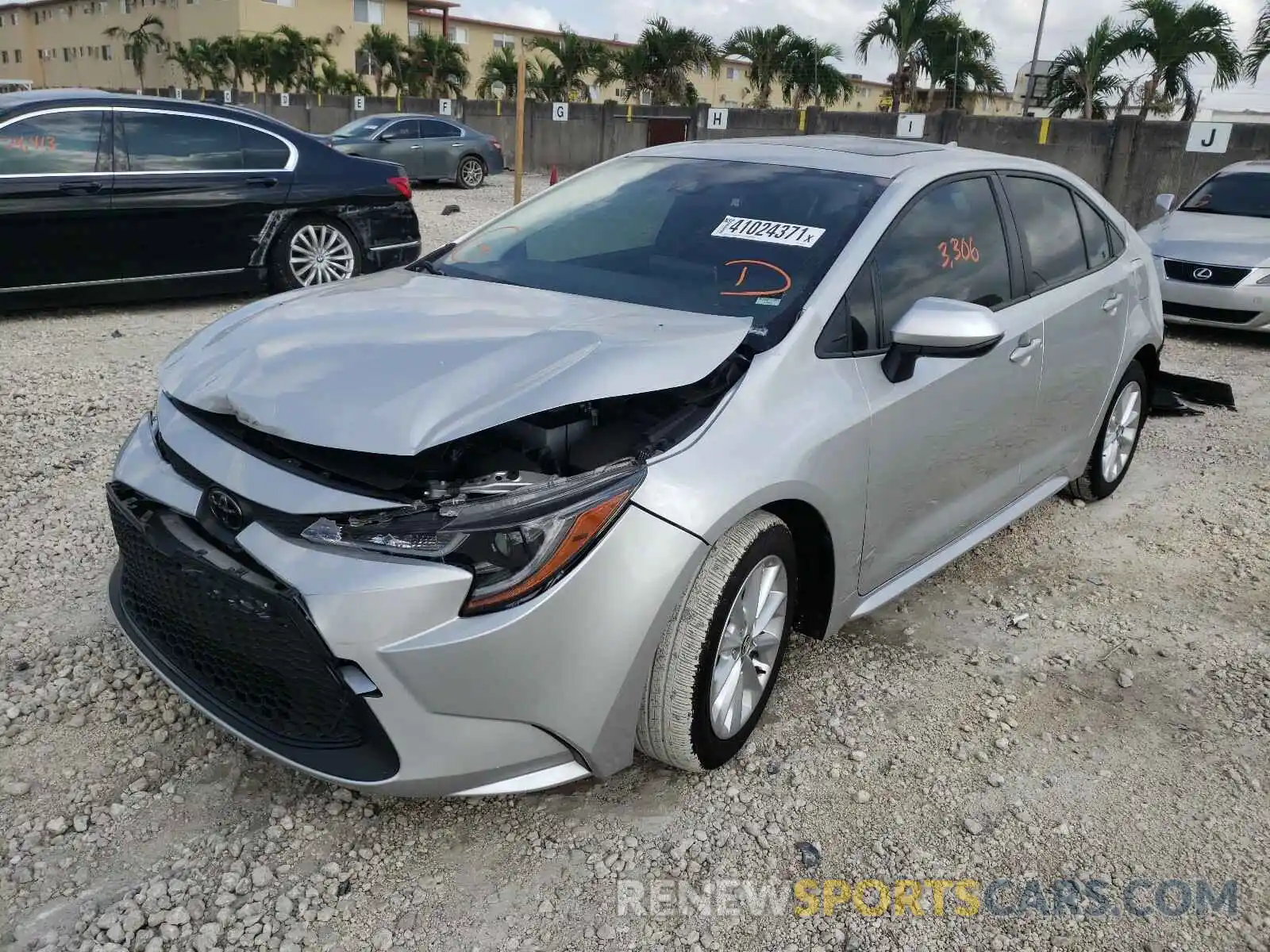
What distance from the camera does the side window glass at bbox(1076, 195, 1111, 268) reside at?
13.8ft

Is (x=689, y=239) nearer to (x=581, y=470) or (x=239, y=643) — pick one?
(x=581, y=470)

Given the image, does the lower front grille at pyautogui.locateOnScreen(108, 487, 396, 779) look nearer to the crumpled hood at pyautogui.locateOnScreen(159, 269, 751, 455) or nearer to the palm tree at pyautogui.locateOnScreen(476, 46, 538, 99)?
the crumpled hood at pyautogui.locateOnScreen(159, 269, 751, 455)

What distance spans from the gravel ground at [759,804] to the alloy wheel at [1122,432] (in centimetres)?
80

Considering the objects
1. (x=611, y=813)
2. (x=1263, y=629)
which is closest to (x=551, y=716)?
(x=611, y=813)

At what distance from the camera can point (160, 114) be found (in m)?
7.11

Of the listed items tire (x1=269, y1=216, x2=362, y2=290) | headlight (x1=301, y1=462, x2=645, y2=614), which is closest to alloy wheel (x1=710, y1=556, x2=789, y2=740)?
headlight (x1=301, y1=462, x2=645, y2=614)

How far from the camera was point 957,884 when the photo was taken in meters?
2.38

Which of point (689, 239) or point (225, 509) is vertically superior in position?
point (689, 239)

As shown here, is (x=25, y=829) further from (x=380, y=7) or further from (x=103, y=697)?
(x=380, y=7)

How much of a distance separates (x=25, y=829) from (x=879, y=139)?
12.1ft

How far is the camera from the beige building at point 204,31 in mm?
50188

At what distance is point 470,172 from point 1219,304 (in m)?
14.3

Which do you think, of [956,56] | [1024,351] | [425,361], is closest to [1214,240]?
[1024,351]

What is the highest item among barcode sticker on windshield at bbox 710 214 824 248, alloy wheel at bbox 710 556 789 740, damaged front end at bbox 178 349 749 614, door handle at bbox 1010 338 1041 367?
barcode sticker on windshield at bbox 710 214 824 248
